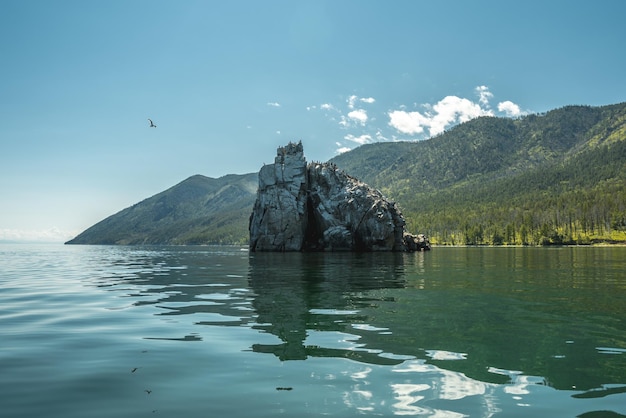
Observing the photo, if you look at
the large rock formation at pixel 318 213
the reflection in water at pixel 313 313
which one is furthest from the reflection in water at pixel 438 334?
the large rock formation at pixel 318 213

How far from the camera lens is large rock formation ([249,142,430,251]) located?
418 ft

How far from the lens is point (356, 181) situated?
145375mm

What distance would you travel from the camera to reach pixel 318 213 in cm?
13425

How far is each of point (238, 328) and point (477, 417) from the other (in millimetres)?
10880

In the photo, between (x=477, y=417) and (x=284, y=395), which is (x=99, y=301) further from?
(x=477, y=417)

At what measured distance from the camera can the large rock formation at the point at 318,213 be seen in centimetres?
12731

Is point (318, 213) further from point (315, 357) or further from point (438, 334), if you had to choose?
point (315, 357)

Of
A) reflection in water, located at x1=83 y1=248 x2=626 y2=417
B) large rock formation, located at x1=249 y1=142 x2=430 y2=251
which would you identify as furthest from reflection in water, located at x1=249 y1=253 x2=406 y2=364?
large rock formation, located at x1=249 y1=142 x2=430 y2=251

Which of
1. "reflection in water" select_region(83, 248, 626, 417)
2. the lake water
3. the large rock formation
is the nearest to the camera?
the lake water

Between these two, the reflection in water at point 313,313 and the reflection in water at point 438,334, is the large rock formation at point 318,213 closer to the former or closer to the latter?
the reflection in water at point 313,313

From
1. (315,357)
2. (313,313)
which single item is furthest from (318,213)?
(315,357)

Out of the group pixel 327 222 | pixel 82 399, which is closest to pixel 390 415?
pixel 82 399

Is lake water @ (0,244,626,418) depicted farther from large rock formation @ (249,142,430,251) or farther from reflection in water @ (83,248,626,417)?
large rock formation @ (249,142,430,251)

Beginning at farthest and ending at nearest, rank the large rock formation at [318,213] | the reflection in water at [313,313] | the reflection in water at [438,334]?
the large rock formation at [318,213] → the reflection in water at [313,313] → the reflection in water at [438,334]
